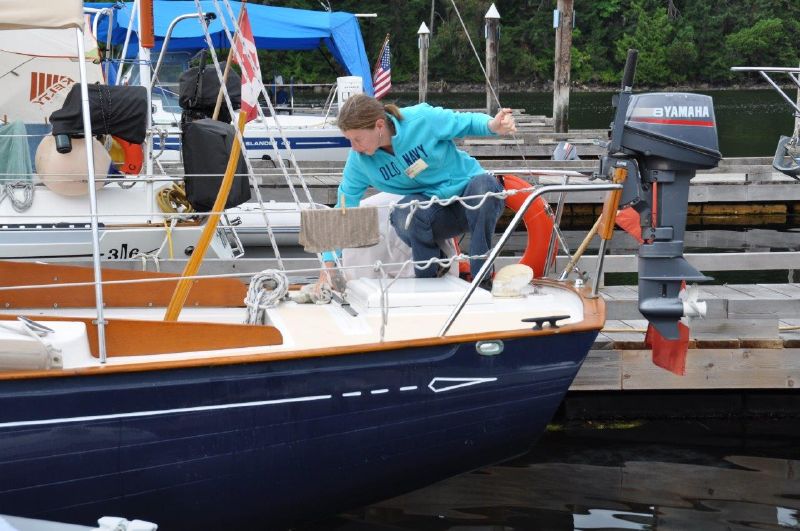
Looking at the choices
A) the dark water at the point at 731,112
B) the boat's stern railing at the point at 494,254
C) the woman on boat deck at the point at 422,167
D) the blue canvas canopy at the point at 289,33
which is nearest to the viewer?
the boat's stern railing at the point at 494,254

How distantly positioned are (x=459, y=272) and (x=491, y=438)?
133 centimetres

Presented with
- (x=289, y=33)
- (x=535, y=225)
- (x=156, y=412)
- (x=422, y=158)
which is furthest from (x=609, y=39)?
(x=156, y=412)

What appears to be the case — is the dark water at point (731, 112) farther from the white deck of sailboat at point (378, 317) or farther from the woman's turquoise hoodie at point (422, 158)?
the white deck of sailboat at point (378, 317)

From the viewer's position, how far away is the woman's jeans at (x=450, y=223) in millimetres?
5926

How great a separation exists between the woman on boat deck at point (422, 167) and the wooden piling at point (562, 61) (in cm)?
1681

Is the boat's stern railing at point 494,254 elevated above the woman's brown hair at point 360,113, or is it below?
below

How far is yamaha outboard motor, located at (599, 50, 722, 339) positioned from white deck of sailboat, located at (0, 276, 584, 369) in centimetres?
42

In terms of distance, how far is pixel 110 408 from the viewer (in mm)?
4738

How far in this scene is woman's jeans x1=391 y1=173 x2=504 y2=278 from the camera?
5.93 metres

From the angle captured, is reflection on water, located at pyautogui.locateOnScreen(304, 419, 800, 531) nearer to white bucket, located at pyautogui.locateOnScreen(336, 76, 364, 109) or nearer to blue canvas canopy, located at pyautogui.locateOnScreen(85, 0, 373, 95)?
white bucket, located at pyautogui.locateOnScreen(336, 76, 364, 109)

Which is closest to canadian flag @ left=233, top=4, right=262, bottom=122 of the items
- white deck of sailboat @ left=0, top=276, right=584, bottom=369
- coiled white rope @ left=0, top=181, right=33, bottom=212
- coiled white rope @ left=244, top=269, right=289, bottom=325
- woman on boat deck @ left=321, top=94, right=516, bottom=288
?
woman on boat deck @ left=321, top=94, right=516, bottom=288

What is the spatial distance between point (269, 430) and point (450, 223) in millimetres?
1696

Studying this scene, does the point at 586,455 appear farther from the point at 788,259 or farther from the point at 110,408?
the point at 110,408

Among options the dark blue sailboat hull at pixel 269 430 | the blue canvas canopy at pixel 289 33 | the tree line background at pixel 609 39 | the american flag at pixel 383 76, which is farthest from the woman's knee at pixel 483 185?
the tree line background at pixel 609 39
